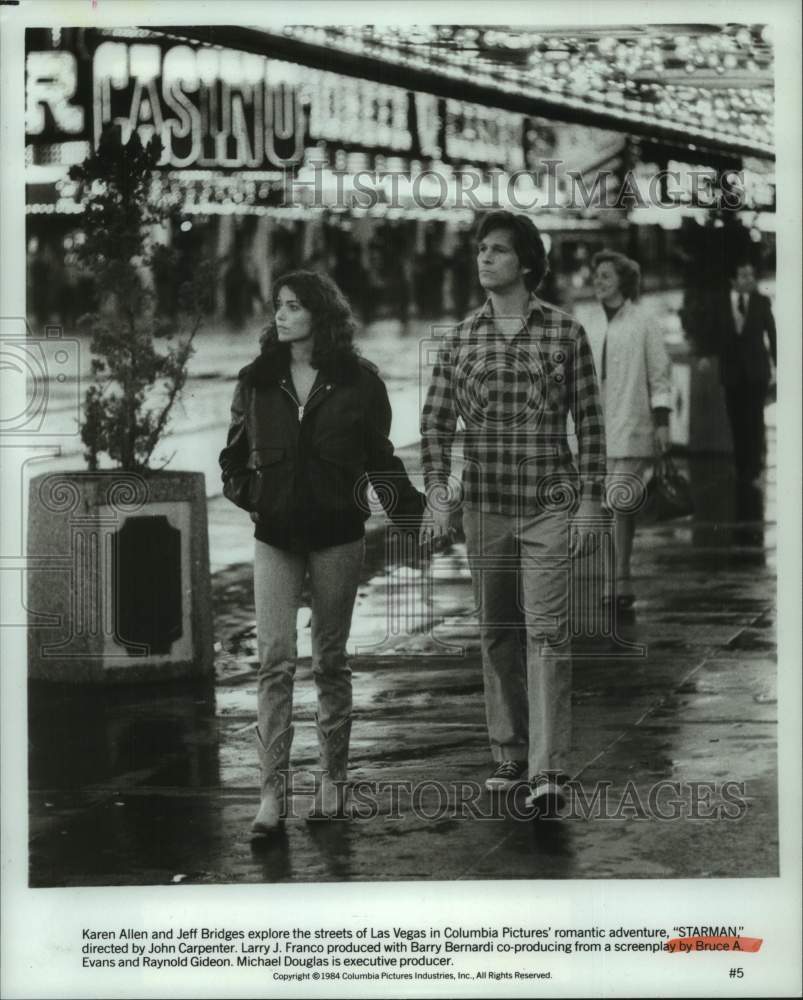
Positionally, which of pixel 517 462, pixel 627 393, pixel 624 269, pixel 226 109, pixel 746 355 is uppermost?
pixel 226 109

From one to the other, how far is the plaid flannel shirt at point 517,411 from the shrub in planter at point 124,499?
0.95m

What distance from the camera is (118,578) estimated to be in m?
10.0

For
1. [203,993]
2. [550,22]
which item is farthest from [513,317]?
[203,993]

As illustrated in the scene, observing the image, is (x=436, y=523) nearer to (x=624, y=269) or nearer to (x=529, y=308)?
(x=529, y=308)

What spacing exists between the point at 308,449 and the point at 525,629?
103 centimetres

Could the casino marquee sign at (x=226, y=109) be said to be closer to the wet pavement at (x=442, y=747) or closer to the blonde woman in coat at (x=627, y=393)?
the blonde woman in coat at (x=627, y=393)

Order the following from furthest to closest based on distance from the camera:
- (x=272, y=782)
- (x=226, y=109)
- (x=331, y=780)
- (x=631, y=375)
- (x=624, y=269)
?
(x=631, y=375), (x=624, y=269), (x=226, y=109), (x=331, y=780), (x=272, y=782)

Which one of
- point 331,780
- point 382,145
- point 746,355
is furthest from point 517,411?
point 331,780

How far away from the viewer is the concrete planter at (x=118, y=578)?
9.95 metres

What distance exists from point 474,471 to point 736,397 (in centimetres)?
106

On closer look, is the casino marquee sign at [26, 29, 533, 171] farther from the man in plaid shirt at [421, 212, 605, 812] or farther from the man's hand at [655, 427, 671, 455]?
the man's hand at [655, 427, 671, 455]

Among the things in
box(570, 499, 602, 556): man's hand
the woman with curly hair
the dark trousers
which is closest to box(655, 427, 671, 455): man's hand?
the dark trousers

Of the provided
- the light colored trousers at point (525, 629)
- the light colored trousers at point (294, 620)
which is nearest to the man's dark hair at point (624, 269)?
the light colored trousers at point (525, 629)

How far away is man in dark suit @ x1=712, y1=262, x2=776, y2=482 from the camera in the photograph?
10070 millimetres
